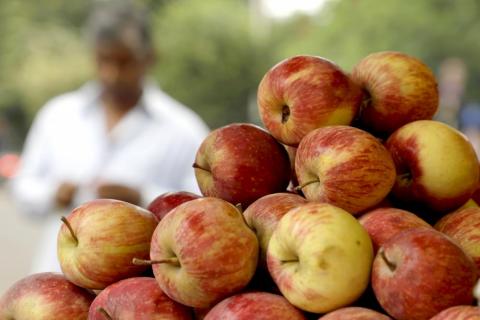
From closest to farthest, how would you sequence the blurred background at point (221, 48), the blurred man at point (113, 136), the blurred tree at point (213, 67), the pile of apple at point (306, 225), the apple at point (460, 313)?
the apple at point (460, 313) → the pile of apple at point (306, 225) → the blurred man at point (113, 136) → the blurred background at point (221, 48) → the blurred tree at point (213, 67)

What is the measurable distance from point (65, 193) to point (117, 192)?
0.85 feet

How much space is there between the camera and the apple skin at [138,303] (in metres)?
0.96

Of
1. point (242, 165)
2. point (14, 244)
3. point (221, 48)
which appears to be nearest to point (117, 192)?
point (242, 165)

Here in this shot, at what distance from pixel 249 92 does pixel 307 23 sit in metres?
1.72

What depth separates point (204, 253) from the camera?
2.98 feet

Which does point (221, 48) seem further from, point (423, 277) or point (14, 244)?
point (423, 277)

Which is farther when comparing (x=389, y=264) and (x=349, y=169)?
(x=349, y=169)

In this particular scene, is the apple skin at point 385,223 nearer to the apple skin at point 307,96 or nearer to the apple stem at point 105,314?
the apple skin at point 307,96

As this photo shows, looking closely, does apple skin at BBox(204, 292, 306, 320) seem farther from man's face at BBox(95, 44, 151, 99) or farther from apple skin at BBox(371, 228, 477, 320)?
man's face at BBox(95, 44, 151, 99)

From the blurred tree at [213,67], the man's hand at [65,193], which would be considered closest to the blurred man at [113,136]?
the man's hand at [65,193]

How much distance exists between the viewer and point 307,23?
6.04 meters

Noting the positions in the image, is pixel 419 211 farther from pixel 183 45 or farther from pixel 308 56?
pixel 183 45

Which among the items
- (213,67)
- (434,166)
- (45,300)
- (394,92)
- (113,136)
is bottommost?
(213,67)

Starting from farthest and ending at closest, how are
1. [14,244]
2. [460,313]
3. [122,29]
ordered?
[14,244] → [122,29] → [460,313]
